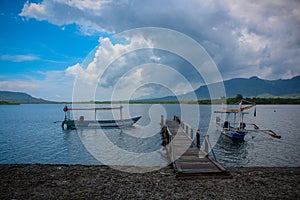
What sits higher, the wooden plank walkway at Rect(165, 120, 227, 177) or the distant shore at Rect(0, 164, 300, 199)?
the wooden plank walkway at Rect(165, 120, 227, 177)

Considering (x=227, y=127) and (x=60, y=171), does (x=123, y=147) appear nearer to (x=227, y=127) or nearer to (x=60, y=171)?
(x=60, y=171)

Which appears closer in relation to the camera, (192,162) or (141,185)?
(141,185)

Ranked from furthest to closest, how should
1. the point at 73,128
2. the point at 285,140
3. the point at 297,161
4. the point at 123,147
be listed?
the point at 73,128, the point at 285,140, the point at 123,147, the point at 297,161

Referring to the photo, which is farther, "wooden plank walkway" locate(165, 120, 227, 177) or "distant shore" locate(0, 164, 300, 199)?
"wooden plank walkway" locate(165, 120, 227, 177)

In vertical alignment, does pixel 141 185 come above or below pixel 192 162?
below

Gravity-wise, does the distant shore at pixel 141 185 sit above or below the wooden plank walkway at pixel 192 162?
below

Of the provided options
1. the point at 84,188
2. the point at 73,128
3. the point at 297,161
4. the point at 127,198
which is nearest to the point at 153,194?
the point at 127,198

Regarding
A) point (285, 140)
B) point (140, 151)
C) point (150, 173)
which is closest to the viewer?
point (150, 173)

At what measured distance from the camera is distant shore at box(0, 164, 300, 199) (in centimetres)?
833

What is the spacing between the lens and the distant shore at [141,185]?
833 cm

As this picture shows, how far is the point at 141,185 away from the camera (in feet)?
30.9

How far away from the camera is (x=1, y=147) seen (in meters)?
25.1

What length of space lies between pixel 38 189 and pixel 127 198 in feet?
12.8

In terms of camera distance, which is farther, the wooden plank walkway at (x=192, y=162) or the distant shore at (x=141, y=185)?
the wooden plank walkway at (x=192, y=162)
